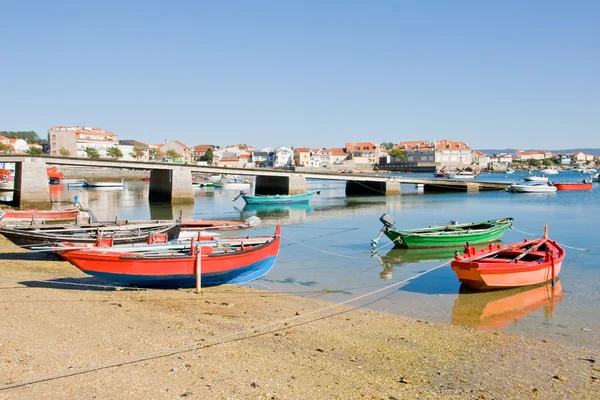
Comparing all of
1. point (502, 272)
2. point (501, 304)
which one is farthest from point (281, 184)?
point (501, 304)

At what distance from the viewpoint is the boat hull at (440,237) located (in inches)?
1001

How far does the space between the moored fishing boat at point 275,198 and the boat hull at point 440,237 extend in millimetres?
32118

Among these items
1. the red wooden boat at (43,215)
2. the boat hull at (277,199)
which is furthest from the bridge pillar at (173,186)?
the red wooden boat at (43,215)

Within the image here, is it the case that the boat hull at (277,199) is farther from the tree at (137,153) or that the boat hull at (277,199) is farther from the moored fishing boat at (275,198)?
the tree at (137,153)

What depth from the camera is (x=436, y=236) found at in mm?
25484

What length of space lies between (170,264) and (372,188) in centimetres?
6060

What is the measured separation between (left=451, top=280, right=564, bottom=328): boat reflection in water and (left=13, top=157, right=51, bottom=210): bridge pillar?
4145cm

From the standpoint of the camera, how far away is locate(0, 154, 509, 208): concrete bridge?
48812 millimetres

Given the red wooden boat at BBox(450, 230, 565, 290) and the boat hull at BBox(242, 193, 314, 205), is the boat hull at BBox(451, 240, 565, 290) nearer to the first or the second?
the red wooden boat at BBox(450, 230, 565, 290)

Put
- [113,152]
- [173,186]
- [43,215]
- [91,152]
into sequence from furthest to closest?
[113,152]
[91,152]
[173,186]
[43,215]

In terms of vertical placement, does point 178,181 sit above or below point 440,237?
above

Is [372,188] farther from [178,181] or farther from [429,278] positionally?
[429,278]

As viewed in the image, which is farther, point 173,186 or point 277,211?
point 173,186

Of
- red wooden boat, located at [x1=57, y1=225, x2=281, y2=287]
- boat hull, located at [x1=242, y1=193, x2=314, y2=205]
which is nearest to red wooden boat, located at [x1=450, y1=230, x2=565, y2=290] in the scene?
red wooden boat, located at [x1=57, y1=225, x2=281, y2=287]
